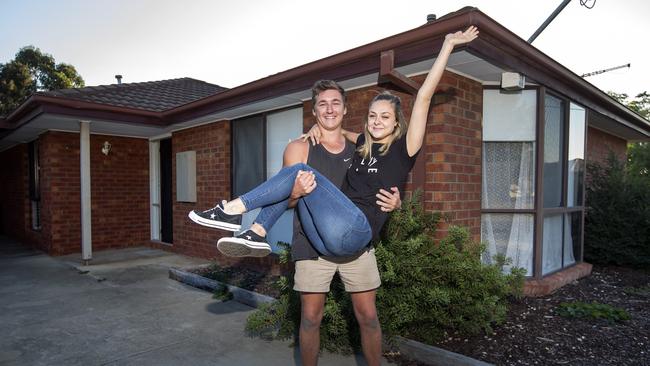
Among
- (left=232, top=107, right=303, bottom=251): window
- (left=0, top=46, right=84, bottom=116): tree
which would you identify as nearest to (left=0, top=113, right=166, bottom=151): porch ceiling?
(left=232, top=107, right=303, bottom=251): window

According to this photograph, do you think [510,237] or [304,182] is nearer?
[304,182]

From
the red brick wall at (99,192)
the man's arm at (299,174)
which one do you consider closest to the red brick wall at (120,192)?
the red brick wall at (99,192)

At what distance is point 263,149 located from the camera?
5.88 m

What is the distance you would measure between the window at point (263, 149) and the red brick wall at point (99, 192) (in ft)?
10.4

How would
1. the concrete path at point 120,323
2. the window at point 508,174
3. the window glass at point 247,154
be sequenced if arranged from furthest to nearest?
the window glass at point 247,154
the window at point 508,174
the concrete path at point 120,323

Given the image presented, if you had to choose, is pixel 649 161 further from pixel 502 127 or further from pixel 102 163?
pixel 102 163

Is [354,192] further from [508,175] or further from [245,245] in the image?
[508,175]

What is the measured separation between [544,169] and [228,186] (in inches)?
176

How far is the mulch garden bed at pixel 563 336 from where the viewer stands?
2801 mm

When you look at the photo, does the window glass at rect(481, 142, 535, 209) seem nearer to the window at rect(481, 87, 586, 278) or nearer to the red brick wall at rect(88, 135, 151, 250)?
the window at rect(481, 87, 586, 278)

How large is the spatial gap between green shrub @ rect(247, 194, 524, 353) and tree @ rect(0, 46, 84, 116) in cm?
2416

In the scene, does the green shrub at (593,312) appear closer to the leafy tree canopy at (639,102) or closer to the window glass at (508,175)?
the window glass at (508,175)

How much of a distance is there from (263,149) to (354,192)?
4094mm

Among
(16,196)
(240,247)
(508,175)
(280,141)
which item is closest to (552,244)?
(508,175)
